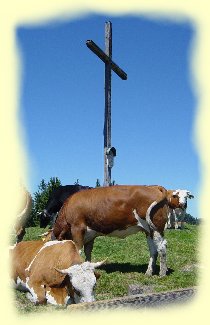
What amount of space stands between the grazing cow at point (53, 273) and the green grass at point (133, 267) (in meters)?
0.31

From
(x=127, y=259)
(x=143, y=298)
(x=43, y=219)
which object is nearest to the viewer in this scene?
(x=143, y=298)

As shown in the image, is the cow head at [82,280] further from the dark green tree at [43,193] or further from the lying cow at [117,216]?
the dark green tree at [43,193]

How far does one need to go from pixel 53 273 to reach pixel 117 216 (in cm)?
358

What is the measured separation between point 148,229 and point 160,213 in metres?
0.48

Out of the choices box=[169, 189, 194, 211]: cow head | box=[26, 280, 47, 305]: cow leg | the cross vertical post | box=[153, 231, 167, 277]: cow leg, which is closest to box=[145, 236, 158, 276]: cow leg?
box=[153, 231, 167, 277]: cow leg

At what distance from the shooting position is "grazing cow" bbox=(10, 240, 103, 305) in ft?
27.2

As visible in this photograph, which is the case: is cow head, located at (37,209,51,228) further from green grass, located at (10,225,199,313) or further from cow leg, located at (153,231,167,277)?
cow leg, located at (153,231,167,277)

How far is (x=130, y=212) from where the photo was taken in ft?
41.0

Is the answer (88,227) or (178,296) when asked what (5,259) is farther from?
(178,296)

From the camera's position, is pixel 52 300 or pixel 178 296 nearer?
pixel 178 296

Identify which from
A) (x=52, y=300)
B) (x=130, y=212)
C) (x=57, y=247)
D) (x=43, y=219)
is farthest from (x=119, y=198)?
(x=43, y=219)

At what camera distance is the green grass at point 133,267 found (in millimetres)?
10203

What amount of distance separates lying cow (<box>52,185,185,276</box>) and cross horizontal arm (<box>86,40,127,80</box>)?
607 centimetres

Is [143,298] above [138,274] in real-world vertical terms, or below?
above
